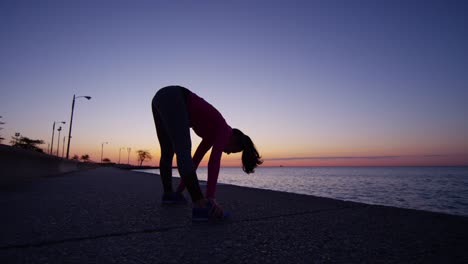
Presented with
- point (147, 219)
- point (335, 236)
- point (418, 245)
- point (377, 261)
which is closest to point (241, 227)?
point (335, 236)

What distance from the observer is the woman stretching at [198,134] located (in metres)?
2.73

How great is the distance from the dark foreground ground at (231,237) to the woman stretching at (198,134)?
Answer: 0.26 meters

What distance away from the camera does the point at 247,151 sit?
3.53 metres

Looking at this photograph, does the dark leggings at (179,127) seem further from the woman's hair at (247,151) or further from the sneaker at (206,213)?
the woman's hair at (247,151)

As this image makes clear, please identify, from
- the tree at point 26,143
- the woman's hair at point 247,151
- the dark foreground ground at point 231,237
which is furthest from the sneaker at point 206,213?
the tree at point 26,143

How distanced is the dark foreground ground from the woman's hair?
669 mm

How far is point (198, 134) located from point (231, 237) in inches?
71.3

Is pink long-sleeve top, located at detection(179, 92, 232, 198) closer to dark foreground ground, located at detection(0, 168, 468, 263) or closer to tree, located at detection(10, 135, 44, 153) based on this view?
dark foreground ground, located at detection(0, 168, 468, 263)

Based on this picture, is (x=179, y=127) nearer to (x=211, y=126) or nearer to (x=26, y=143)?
(x=211, y=126)

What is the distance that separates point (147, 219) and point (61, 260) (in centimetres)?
121

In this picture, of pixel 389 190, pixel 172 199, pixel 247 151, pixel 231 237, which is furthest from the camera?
pixel 389 190

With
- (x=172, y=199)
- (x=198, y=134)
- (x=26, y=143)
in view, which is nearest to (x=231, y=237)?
(x=198, y=134)

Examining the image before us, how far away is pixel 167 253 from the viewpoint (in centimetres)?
161

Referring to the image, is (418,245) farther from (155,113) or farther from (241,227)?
(155,113)
